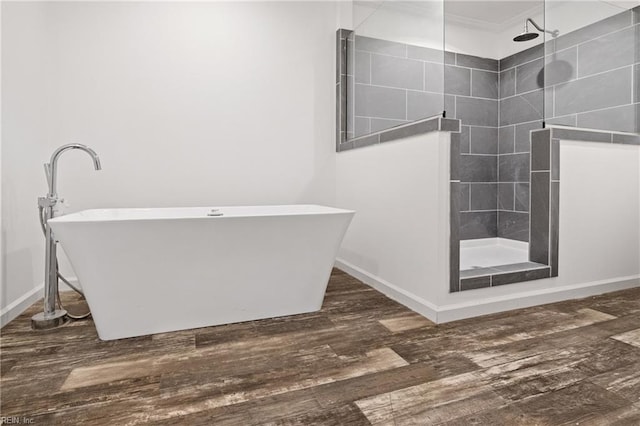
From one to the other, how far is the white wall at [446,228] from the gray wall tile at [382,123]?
14cm

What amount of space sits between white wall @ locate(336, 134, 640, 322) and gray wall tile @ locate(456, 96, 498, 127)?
124cm

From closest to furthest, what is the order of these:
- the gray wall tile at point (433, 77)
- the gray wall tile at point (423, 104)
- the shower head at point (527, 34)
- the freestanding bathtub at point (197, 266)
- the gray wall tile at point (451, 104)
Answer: the freestanding bathtub at point (197, 266)
the gray wall tile at point (423, 104)
the gray wall tile at point (433, 77)
the shower head at point (527, 34)
the gray wall tile at point (451, 104)

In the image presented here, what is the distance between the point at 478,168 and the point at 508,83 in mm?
845

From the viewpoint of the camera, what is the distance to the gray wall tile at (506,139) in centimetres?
366

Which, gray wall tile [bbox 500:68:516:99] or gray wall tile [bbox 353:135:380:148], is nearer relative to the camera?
gray wall tile [bbox 353:135:380:148]

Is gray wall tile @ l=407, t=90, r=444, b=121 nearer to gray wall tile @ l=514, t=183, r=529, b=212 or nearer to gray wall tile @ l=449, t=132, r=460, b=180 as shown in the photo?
gray wall tile @ l=449, t=132, r=460, b=180

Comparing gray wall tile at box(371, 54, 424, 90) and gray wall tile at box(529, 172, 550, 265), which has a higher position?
gray wall tile at box(371, 54, 424, 90)

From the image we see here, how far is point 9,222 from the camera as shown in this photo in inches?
85.2

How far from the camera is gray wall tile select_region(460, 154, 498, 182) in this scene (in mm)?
3664

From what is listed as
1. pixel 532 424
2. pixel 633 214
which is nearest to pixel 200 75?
pixel 532 424

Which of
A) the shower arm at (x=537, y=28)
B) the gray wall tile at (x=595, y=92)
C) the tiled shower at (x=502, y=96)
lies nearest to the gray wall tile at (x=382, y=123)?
the tiled shower at (x=502, y=96)

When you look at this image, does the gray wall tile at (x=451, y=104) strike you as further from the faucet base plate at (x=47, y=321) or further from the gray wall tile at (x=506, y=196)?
the faucet base plate at (x=47, y=321)

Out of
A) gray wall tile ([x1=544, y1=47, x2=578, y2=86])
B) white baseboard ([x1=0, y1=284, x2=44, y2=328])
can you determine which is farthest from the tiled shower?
white baseboard ([x1=0, y1=284, x2=44, y2=328])

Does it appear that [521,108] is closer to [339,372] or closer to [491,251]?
[491,251]
